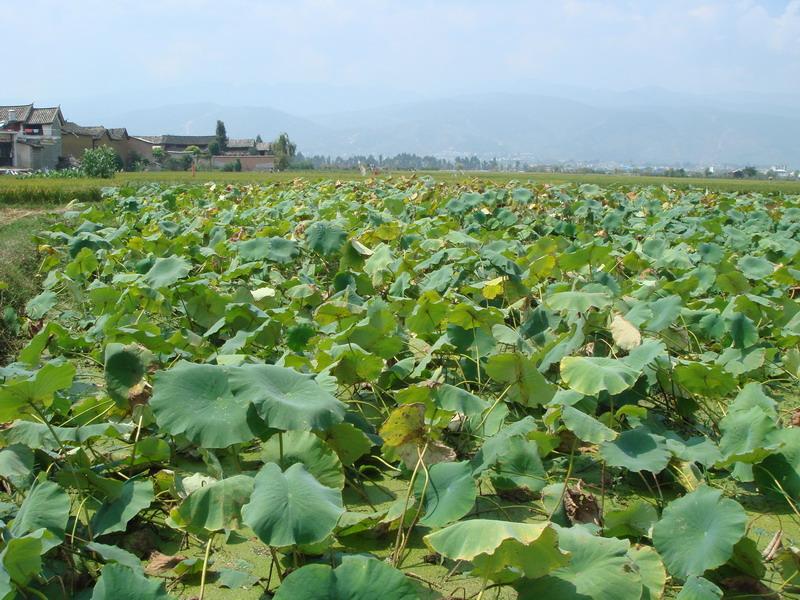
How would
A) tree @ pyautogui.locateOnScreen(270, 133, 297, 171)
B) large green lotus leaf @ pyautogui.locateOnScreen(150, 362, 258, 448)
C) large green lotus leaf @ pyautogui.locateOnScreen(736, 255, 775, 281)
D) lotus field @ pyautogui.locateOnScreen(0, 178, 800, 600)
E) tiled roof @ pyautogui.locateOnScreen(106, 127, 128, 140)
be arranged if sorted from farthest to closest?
tree @ pyautogui.locateOnScreen(270, 133, 297, 171) < tiled roof @ pyautogui.locateOnScreen(106, 127, 128, 140) < large green lotus leaf @ pyautogui.locateOnScreen(736, 255, 775, 281) < large green lotus leaf @ pyautogui.locateOnScreen(150, 362, 258, 448) < lotus field @ pyautogui.locateOnScreen(0, 178, 800, 600)

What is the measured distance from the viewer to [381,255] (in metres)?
4.22

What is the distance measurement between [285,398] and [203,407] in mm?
211

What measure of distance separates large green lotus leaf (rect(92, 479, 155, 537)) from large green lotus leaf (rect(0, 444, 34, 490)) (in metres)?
0.23

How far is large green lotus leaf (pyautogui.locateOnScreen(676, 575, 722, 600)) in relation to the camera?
4.84 ft

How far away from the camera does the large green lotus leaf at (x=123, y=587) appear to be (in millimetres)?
1318

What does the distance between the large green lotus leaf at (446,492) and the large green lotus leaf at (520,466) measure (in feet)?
1.04

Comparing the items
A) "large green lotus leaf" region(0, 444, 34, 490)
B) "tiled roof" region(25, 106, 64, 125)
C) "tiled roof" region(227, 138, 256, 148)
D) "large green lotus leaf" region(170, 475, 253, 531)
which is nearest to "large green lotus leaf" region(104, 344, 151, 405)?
"large green lotus leaf" region(0, 444, 34, 490)

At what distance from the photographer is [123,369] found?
2.35 metres

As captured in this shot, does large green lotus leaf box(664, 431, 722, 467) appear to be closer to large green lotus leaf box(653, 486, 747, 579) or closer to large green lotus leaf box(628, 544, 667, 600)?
large green lotus leaf box(653, 486, 747, 579)

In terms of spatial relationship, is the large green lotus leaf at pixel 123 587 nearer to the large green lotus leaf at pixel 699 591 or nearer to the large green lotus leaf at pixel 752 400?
the large green lotus leaf at pixel 699 591

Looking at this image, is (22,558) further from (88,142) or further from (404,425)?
(88,142)

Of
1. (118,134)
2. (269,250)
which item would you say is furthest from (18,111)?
(269,250)

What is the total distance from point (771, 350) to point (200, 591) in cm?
252

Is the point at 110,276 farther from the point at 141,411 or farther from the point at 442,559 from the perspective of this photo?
the point at 442,559
